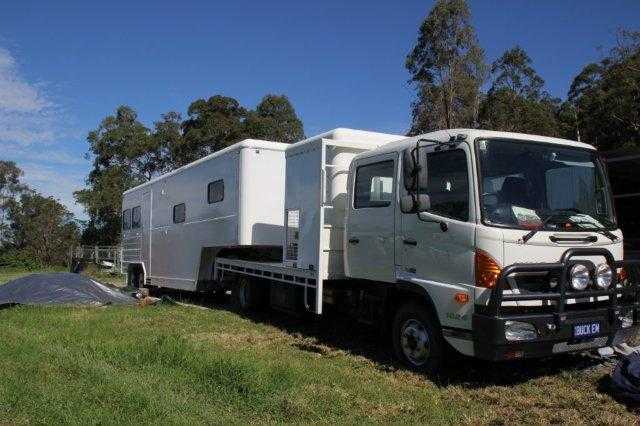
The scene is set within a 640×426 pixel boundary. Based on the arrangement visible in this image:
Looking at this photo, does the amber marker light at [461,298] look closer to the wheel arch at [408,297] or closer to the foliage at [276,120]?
the wheel arch at [408,297]

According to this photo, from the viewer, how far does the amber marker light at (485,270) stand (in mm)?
5751

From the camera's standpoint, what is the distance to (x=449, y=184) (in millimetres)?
6336

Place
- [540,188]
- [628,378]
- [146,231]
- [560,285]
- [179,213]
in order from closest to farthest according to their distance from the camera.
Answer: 1. [628,378]
2. [560,285]
3. [540,188]
4. [179,213]
5. [146,231]

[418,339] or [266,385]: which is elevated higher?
→ [418,339]

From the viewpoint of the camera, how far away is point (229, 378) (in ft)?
19.7

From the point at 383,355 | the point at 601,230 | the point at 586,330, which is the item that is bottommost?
the point at 383,355

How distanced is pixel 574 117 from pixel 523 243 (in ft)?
83.6

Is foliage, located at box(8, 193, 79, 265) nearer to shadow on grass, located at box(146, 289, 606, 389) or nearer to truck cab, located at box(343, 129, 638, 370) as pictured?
shadow on grass, located at box(146, 289, 606, 389)

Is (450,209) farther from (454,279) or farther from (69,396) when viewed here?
(69,396)

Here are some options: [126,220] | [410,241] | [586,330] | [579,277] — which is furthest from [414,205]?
[126,220]

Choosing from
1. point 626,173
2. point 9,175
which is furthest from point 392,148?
point 9,175

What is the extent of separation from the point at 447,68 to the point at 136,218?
16641 mm

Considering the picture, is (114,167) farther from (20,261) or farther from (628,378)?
(628,378)

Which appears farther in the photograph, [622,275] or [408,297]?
[408,297]
